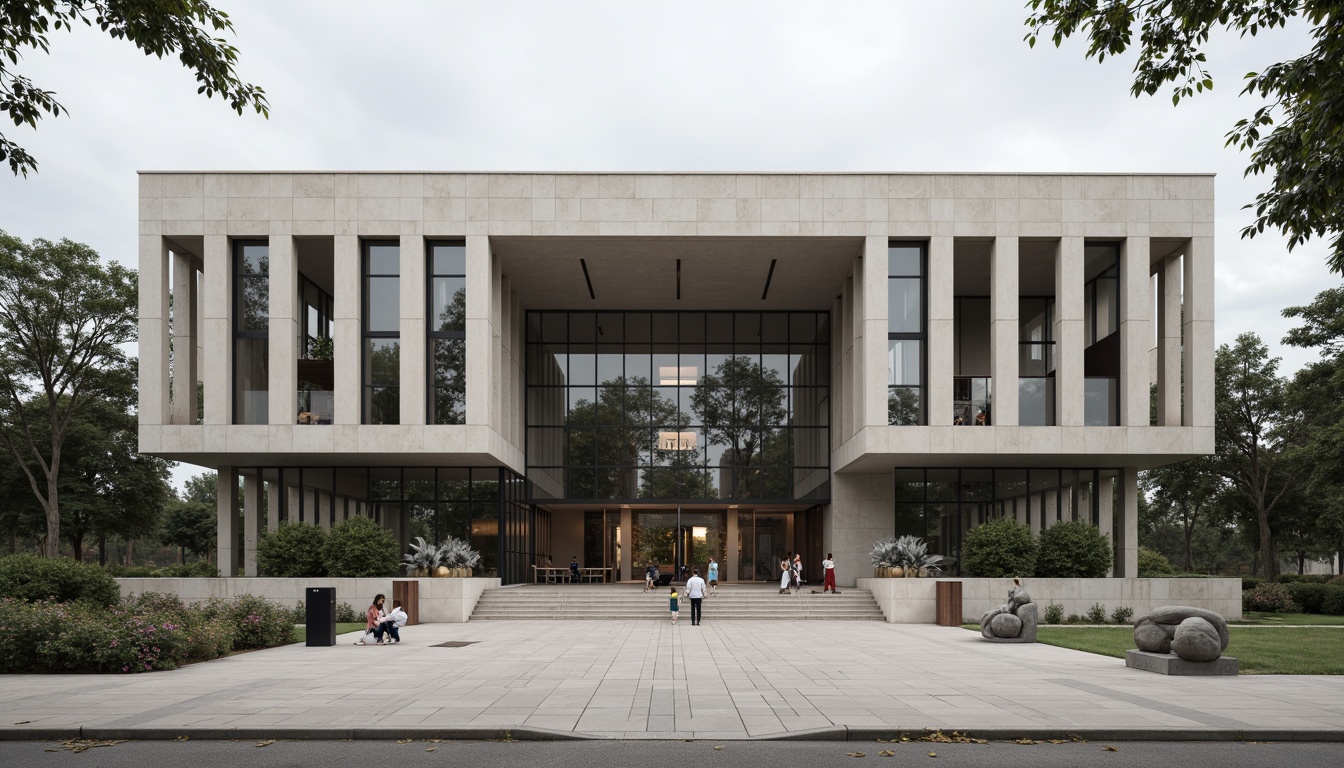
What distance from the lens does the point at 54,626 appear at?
17219 mm

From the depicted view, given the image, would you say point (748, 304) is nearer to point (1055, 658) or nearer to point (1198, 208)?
point (1198, 208)

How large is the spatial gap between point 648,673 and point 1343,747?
960 centimetres

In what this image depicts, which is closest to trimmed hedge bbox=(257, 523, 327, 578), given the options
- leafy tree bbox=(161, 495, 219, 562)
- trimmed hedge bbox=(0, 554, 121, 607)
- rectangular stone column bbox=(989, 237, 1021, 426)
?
trimmed hedge bbox=(0, 554, 121, 607)

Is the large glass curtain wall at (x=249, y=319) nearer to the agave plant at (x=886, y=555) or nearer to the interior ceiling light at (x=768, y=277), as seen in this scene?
the interior ceiling light at (x=768, y=277)

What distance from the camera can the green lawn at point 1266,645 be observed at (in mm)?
17531

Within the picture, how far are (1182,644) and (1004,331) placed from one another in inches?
702

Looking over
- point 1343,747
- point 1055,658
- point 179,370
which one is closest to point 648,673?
point 1055,658

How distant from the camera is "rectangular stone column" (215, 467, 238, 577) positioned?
3600 cm

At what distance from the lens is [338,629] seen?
88.6 ft

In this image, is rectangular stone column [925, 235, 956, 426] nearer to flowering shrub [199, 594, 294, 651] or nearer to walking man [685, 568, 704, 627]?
walking man [685, 568, 704, 627]

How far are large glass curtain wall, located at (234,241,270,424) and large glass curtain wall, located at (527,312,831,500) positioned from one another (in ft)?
38.4

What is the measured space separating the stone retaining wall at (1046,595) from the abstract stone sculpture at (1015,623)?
277 inches

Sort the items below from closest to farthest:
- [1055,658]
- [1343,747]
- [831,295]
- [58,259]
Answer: [1343,747] < [1055,658] < [831,295] < [58,259]

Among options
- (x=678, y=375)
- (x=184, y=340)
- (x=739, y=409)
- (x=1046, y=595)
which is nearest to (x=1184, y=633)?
(x=1046, y=595)
